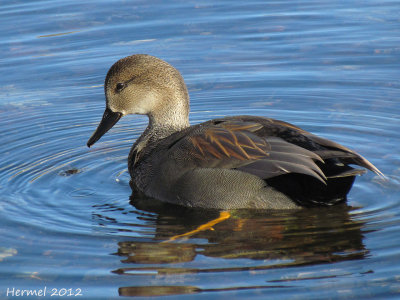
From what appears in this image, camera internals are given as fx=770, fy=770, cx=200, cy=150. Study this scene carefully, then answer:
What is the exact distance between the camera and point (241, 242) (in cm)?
621

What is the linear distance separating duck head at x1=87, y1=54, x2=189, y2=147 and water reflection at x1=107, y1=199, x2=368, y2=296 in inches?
46.6

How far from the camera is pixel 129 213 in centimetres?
696

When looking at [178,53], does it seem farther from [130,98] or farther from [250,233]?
[250,233]

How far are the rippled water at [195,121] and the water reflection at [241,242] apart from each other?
0.06 ft

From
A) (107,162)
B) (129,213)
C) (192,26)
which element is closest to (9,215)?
(129,213)

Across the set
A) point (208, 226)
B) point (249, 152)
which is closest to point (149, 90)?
point (249, 152)

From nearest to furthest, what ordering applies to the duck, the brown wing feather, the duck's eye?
the brown wing feather, the duck, the duck's eye

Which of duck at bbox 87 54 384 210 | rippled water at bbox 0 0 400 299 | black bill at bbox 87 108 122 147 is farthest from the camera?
black bill at bbox 87 108 122 147

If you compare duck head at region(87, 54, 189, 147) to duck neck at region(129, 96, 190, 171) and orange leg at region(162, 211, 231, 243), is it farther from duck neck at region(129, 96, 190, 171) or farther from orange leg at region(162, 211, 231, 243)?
orange leg at region(162, 211, 231, 243)

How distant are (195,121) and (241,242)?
10.3 ft

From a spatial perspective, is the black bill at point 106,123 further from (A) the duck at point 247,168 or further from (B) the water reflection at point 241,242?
(B) the water reflection at point 241,242

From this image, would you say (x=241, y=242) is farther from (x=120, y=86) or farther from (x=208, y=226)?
(x=120, y=86)

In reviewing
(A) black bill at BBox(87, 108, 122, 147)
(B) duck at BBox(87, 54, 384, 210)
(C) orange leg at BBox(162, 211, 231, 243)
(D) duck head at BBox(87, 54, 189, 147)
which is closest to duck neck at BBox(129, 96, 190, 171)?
(D) duck head at BBox(87, 54, 189, 147)

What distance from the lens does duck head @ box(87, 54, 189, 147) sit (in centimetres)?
779
